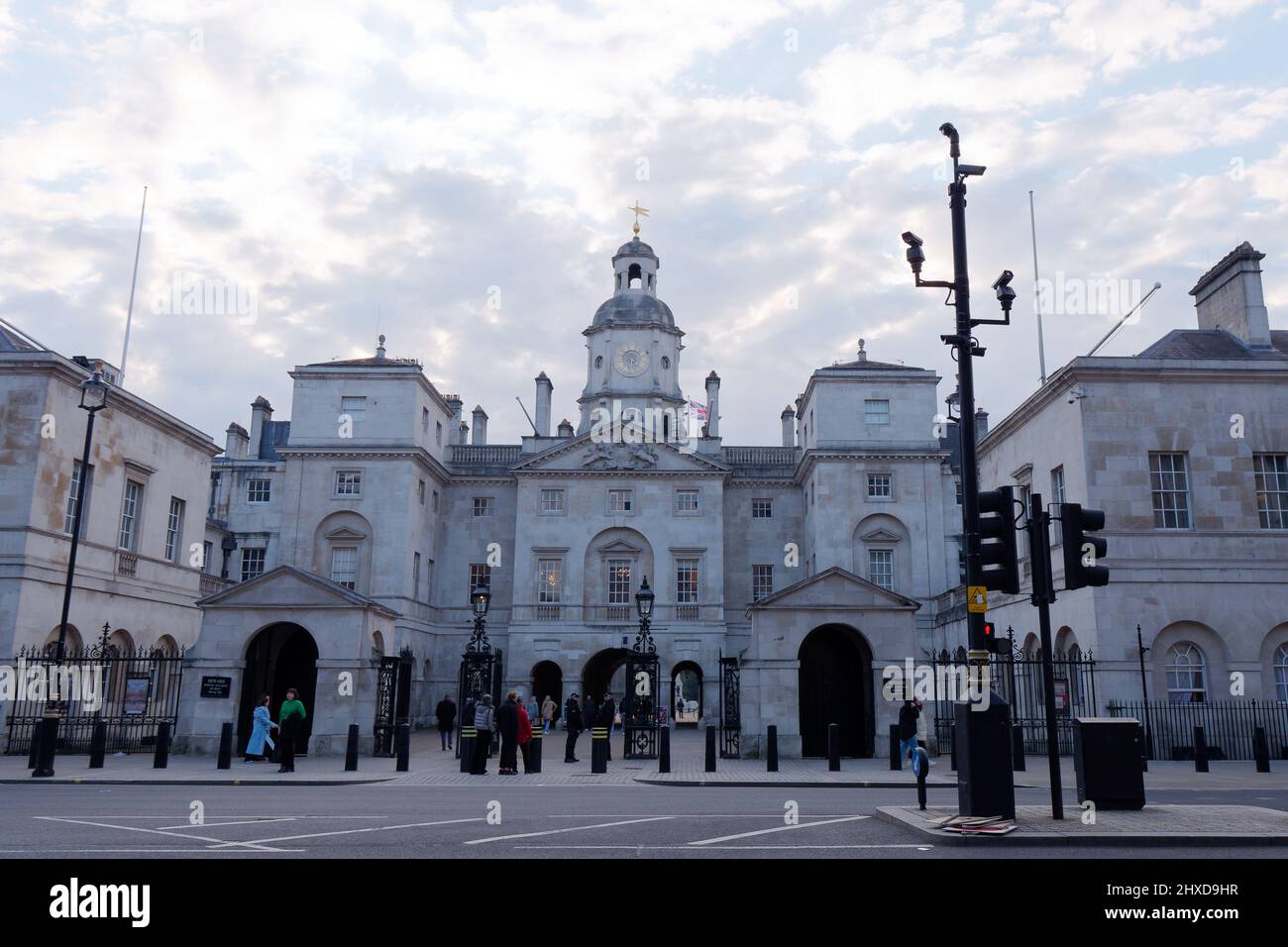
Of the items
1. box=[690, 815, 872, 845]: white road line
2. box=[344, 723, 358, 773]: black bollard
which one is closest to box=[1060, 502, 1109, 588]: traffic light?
box=[690, 815, 872, 845]: white road line

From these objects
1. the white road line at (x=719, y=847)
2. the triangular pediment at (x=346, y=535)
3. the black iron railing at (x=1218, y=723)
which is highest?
the triangular pediment at (x=346, y=535)

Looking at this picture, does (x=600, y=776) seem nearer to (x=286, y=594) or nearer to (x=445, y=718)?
(x=286, y=594)

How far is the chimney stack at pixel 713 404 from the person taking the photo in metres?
58.3

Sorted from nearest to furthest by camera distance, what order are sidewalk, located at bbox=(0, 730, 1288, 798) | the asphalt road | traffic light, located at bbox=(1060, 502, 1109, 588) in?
the asphalt road → traffic light, located at bbox=(1060, 502, 1109, 588) → sidewalk, located at bbox=(0, 730, 1288, 798)

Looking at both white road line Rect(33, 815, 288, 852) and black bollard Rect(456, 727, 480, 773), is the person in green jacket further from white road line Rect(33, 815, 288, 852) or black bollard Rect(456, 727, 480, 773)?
white road line Rect(33, 815, 288, 852)

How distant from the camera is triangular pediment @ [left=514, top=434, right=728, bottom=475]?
48.9 meters

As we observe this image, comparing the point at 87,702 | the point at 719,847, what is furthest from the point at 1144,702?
the point at 87,702

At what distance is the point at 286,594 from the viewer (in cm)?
2431

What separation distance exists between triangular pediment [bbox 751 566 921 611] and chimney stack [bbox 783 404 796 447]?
109ft

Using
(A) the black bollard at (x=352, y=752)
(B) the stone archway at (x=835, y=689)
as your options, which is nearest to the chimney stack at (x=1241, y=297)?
(B) the stone archway at (x=835, y=689)

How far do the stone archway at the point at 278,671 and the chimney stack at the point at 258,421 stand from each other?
34738 millimetres

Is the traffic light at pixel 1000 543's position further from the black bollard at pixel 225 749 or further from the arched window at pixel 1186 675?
the arched window at pixel 1186 675
